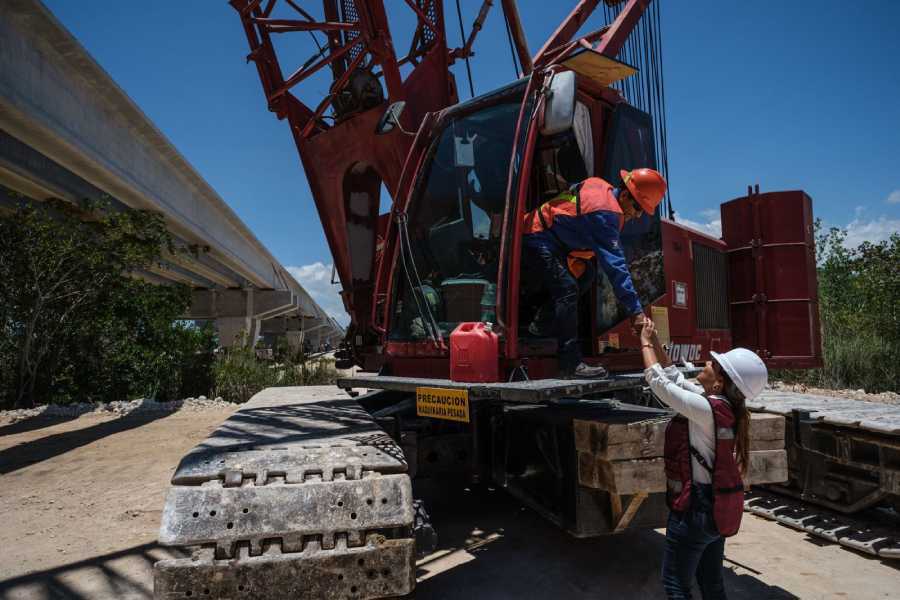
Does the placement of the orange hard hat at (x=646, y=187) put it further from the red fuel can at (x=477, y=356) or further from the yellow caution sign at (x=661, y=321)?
the red fuel can at (x=477, y=356)

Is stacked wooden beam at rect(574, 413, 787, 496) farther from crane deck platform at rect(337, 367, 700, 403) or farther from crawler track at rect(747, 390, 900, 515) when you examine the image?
crawler track at rect(747, 390, 900, 515)

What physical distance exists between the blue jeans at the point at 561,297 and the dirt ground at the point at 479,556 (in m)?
1.41

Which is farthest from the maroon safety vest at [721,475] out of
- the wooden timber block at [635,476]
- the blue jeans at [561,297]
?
the blue jeans at [561,297]

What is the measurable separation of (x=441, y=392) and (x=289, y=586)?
1.37 meters

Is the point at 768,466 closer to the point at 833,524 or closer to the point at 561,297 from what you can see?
the point at 561,297

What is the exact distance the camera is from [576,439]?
342 centimetres

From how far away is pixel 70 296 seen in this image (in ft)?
38.5

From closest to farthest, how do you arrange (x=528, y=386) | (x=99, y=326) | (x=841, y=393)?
(x=528, y=386) → (x=99, y=326) → (x=841, y=393)

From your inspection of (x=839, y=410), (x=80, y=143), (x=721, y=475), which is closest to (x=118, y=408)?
(x=80, y=143)

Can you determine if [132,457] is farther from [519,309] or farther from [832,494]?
[832,494]

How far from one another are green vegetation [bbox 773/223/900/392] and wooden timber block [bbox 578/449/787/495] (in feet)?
41.1

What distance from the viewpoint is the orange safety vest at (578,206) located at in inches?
149

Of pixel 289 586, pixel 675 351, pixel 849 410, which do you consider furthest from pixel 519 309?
pixel 849 410

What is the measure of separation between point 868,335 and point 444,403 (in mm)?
16819
